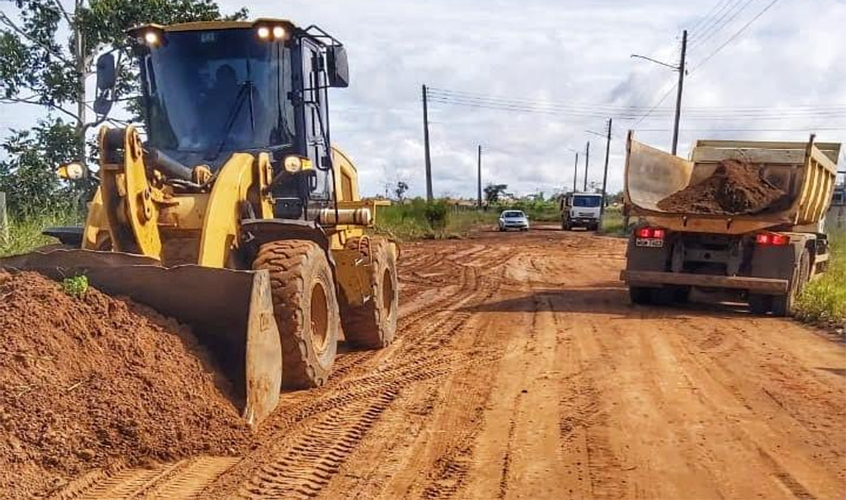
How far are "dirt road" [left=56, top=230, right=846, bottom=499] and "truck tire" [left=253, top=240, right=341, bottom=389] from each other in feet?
0.75

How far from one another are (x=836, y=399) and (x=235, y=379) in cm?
475

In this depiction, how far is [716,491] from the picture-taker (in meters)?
4.71

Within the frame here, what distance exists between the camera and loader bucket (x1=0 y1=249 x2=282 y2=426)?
5656 millimetres

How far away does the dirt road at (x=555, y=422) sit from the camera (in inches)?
187

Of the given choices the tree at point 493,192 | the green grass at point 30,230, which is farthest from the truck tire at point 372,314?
the tree at point 493,192

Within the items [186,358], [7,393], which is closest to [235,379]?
[186,358]

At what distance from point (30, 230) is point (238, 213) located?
826 centimetres

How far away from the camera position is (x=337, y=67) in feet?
25.9

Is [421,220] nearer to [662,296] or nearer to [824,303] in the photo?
[662,296]

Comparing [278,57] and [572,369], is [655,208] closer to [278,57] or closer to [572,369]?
[572,369]

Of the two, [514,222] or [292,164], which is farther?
[514,222]

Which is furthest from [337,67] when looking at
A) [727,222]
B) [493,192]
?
[493,192]

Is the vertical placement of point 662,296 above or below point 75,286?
below

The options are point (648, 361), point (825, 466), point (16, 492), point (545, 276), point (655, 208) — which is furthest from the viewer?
point (545, 276)
